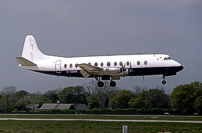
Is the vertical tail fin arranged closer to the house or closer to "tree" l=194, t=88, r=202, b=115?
"tree" l=194, t=88, r=202, b=115

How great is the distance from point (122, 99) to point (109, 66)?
220ft

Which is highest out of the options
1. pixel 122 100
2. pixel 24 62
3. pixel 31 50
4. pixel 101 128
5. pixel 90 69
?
pixel 31 50

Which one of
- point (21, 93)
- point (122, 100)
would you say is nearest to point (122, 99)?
point (122, 100)

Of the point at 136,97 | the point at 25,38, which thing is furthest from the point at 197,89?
the point at 25,38

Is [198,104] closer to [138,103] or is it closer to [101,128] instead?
[138,103]

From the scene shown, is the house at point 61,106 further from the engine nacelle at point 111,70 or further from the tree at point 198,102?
the engine nacelle at point 111,70

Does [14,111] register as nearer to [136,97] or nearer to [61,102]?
[61,102]

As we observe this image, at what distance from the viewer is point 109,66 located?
169 ft

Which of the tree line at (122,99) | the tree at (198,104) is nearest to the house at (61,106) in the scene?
A: the tree line at (122,99)

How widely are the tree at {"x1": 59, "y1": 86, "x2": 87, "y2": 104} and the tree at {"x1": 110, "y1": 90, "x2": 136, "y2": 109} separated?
17720 mm

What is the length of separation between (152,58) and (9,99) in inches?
3508

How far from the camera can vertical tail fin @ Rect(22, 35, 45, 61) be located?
200ft

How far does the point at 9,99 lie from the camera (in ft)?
419

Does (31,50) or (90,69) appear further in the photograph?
(31,50)
